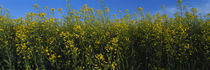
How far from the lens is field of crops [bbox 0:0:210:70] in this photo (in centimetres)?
310

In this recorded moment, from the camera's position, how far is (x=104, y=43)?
3.78m

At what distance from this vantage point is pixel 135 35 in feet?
14.4

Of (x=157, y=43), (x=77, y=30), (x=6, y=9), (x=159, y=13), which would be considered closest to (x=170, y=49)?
(x=157, y=43)

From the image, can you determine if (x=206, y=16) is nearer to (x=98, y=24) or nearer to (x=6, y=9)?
(x=98, y=24)

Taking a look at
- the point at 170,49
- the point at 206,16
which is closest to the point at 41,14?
the point at 170,49

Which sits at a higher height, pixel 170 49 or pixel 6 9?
pixel 6 9

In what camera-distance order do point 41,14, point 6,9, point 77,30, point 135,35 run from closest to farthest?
point 77,30, point 135,35, point 41,14, point 6,9

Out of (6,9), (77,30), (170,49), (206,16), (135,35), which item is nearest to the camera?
(170,49)

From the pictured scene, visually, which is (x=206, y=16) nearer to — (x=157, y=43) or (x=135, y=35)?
(x=135, y=35)

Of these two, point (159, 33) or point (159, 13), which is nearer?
point (159, 33)

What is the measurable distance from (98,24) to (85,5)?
2.76ft

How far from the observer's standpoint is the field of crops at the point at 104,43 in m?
3.10

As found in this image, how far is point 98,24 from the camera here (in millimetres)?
5555

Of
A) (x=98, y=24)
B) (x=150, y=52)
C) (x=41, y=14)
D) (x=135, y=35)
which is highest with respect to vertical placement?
(x=41, y=14)
